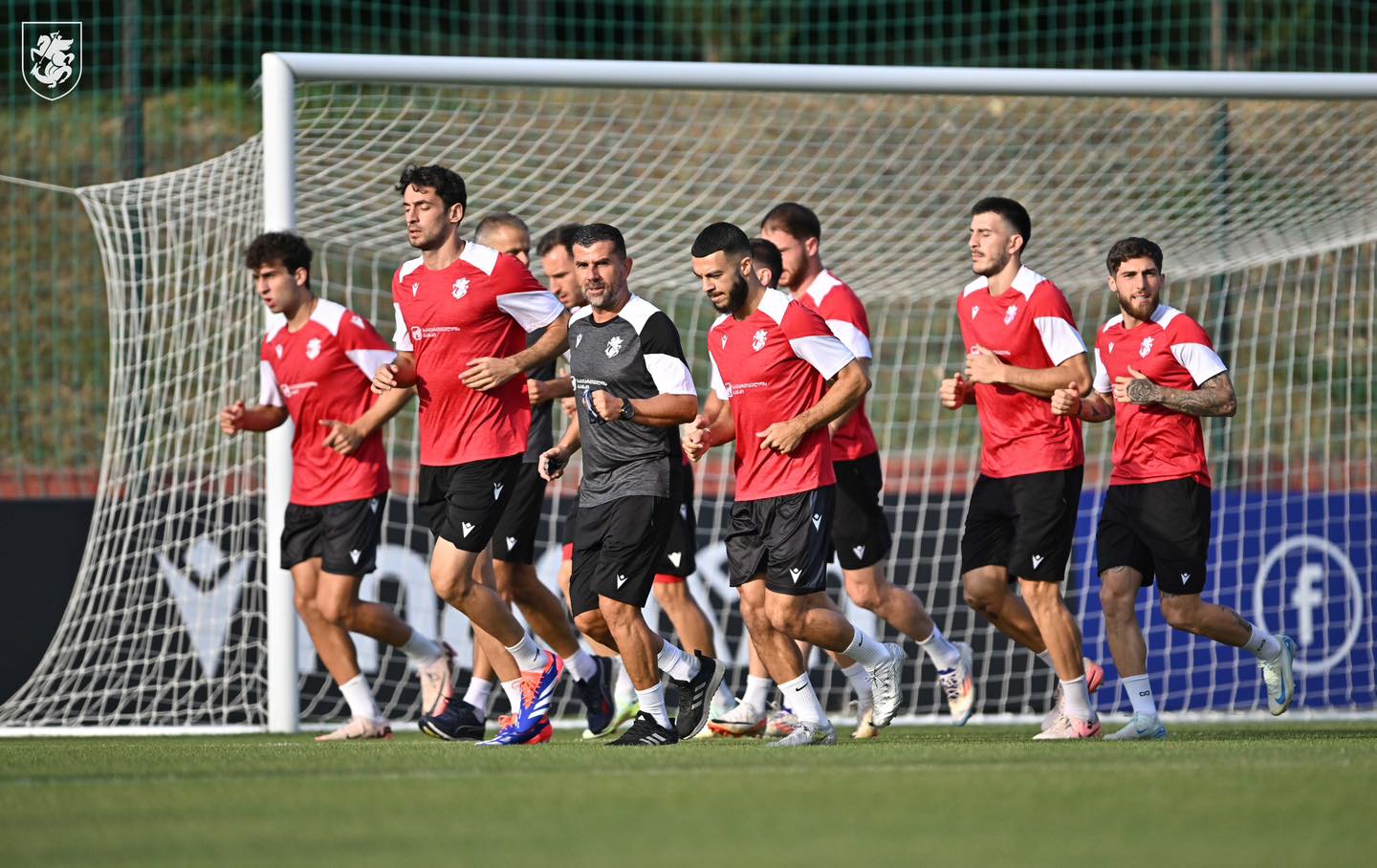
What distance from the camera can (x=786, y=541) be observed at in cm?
709

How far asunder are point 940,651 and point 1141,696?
3.64ft

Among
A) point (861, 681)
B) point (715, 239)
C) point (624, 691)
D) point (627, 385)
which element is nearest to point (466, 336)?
point (627, 385)

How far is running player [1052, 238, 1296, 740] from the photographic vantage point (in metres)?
7.88

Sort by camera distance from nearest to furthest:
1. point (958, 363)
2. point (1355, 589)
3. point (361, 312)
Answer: point (1355, 589) < point (361, 312) < point (958, 363)

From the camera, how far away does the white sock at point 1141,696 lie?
7.83 metres

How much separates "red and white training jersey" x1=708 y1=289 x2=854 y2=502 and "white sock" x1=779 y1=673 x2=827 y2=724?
0.79 m

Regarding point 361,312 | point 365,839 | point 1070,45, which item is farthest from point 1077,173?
point 1070,45

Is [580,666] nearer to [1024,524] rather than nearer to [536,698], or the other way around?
[536,698]

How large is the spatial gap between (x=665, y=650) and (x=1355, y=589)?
5774 millimetres

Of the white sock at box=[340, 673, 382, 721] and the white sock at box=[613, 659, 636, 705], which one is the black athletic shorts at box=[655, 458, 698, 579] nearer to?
the white sock at box=[613, 659, 636, 705]

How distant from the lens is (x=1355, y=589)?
36.5 ft

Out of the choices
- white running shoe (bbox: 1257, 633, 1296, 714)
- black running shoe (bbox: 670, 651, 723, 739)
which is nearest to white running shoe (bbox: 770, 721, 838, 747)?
black running shoe (bbox: 670, 651, 723, 739)

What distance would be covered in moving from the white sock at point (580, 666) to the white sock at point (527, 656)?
0.60 meters

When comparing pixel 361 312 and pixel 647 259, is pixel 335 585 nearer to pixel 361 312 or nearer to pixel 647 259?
pixel 647 259
